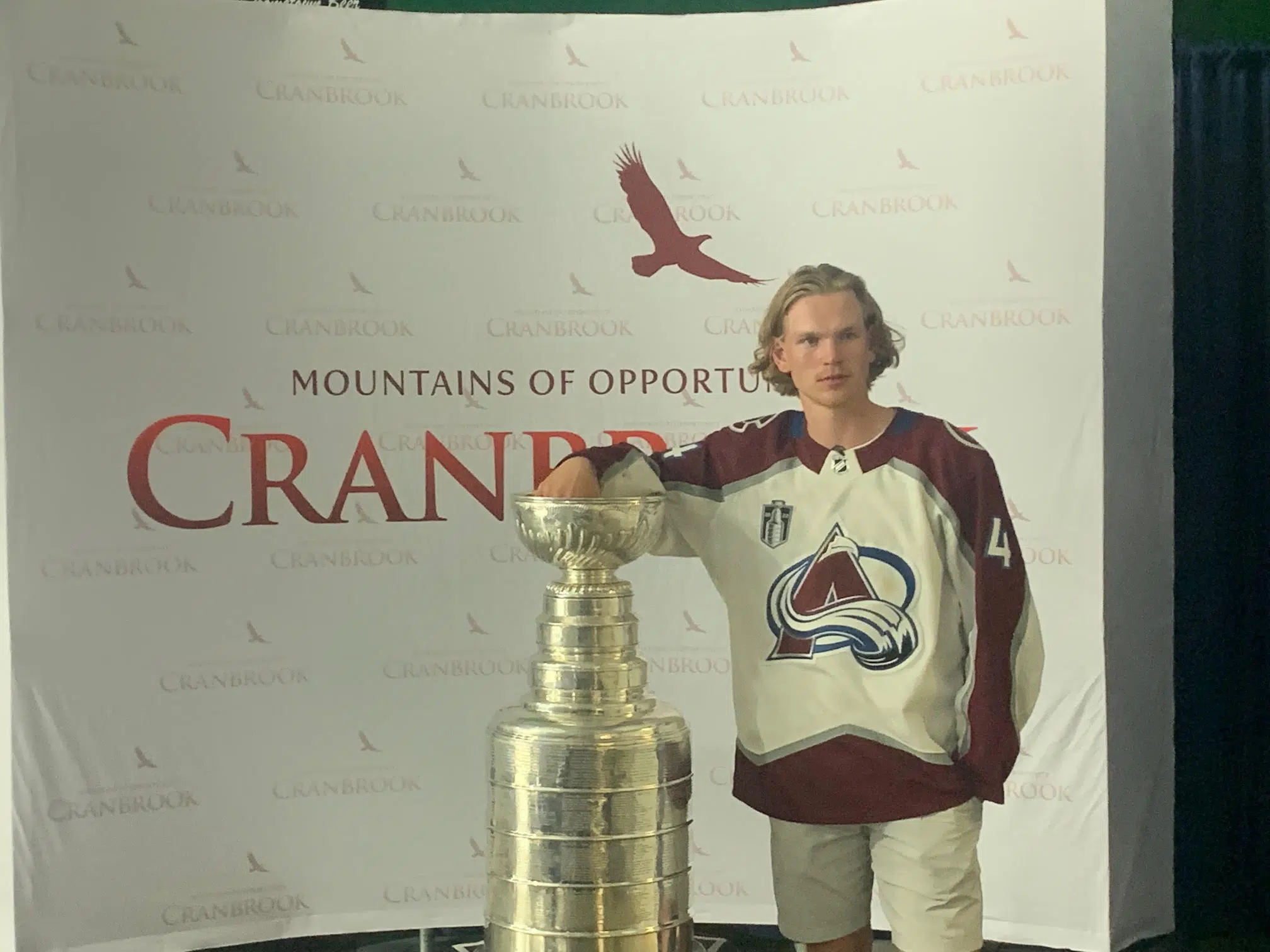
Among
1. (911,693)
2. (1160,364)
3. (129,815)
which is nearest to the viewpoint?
(911,693)

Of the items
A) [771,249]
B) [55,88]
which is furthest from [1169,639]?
[55,88]

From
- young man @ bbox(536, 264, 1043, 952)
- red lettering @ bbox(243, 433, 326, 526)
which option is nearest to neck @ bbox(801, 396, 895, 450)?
young man @ bbox(536, 264, 1043, 952)

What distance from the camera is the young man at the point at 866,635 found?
2.21 m

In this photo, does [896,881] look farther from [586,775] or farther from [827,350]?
[827,350]

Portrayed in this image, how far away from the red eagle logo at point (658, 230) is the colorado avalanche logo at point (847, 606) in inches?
23.0

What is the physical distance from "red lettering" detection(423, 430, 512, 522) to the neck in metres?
0.60

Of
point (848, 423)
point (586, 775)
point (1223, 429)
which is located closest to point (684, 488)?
point (848, 423)

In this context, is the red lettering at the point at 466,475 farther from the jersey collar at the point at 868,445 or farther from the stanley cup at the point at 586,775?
the stanley cup at the point at 586,775

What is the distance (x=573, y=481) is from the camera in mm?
2014

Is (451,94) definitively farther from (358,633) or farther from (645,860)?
(645,860)

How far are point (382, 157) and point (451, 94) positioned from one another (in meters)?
0.18

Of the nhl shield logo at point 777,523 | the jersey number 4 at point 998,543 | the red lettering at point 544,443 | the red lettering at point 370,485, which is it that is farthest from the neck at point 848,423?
the red lettering at point 370,485

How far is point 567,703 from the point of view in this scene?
1706mm

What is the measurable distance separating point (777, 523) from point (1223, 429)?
1.27 m
